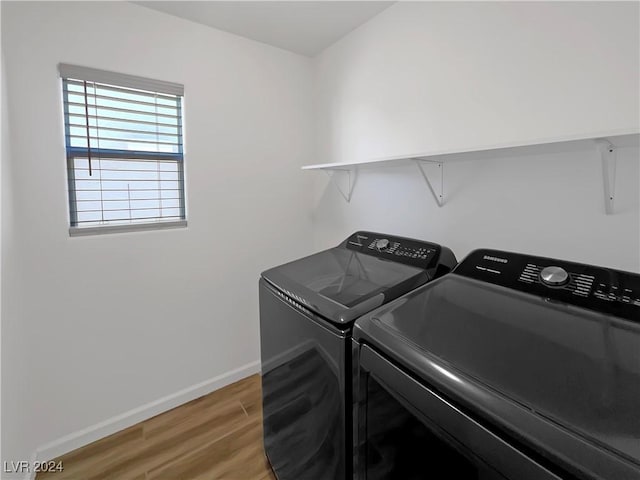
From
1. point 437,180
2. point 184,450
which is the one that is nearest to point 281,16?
point 437,180

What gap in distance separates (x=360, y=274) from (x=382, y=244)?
0.31 m

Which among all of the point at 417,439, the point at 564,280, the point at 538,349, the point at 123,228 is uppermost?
the point at 123,228

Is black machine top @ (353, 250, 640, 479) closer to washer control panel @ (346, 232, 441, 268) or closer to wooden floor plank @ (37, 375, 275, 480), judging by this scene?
washer control panel @ (346, 232, 441, 268)

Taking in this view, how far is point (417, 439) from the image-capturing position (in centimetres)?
78

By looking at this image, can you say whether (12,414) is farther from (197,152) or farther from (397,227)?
(397,227)

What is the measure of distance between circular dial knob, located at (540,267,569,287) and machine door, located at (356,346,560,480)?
579 millimetres

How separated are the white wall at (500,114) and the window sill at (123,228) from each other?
117 centimetres

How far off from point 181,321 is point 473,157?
191 cm

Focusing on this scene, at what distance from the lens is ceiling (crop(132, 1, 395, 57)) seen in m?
1.80

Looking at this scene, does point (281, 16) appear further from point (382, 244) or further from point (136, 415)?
point (136, 415)

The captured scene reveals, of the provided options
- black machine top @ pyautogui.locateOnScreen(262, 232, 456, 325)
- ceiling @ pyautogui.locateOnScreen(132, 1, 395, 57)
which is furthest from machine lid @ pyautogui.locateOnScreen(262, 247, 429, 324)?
ceiling @ pyautogui.locateOnScreen(132, 1, 395, 57)

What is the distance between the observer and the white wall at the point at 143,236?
1.54 m

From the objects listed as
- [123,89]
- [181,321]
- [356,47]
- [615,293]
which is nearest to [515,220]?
[615,293]

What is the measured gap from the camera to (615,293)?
91 centimetres
